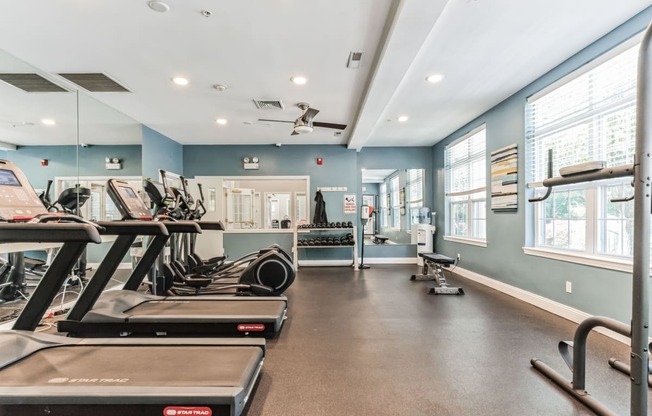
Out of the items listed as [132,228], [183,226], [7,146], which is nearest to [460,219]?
[183,226]

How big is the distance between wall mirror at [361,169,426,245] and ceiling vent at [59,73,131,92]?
523cm

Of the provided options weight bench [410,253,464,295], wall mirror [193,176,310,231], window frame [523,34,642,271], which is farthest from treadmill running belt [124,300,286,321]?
wall mirror [193,176,310,231]

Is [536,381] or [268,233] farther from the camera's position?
[268,233]

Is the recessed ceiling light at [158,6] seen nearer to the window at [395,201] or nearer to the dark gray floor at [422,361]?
the dark gray floor at [422,361]

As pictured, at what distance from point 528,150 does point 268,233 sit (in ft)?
17.3

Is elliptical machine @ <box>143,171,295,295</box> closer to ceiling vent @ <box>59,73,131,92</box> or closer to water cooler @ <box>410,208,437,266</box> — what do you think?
ceiling vent @ <box>59,73,131,92</box>

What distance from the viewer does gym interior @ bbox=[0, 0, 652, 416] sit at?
1.80 metres

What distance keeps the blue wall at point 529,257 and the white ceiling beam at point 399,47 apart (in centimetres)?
182

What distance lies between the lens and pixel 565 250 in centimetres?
350

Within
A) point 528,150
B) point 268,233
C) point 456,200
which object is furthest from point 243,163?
point 528,150

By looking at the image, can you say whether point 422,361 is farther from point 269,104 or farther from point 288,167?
point 288,167

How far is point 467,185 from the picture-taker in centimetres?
588

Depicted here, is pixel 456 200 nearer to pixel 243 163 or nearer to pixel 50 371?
pixel 243 163

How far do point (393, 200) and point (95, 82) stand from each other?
267 inches
